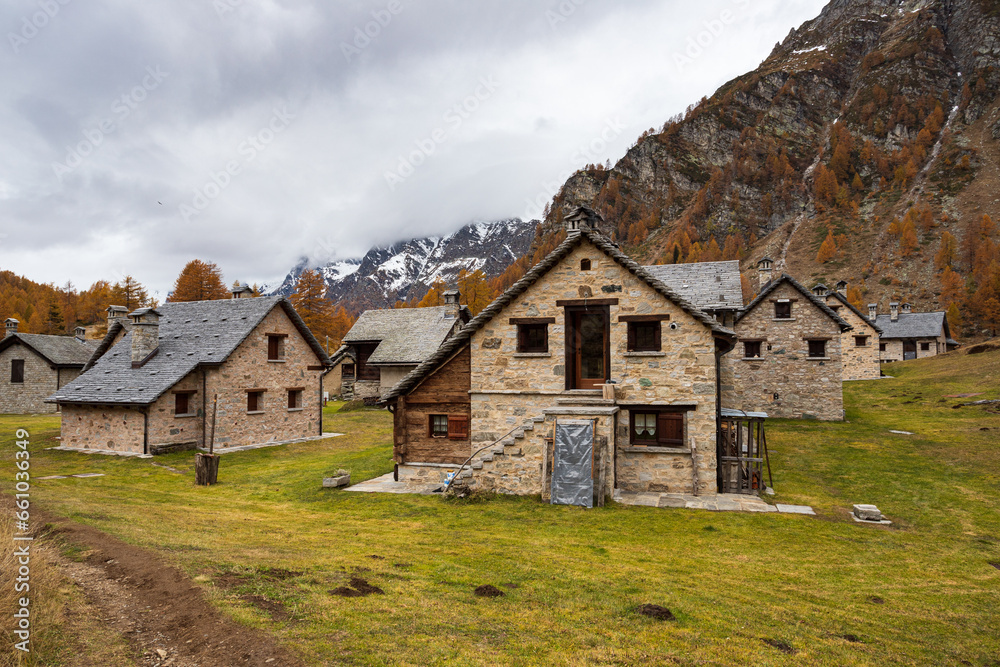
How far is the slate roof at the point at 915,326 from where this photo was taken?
216 ft

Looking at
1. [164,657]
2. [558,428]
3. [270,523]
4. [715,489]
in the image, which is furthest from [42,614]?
[715,489]

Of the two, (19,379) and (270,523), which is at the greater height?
(19,379)

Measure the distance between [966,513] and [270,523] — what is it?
19.1m

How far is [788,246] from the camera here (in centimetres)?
13162

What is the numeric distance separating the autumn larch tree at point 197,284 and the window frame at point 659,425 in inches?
2537

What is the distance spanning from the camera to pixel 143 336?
88.8ft

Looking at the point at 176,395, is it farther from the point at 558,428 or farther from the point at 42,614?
the point at 42,614

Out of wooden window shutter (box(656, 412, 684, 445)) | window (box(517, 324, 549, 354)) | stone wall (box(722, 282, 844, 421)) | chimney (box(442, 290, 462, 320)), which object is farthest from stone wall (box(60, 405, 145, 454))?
stone wall (box(722, 282, 844, 421))

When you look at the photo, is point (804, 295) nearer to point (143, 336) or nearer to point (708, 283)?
point (708, 283)

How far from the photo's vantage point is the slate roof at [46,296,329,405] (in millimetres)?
24891

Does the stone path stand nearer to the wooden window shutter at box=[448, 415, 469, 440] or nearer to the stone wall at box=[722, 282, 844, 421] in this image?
the wooden window shutter at box=[448, 415, 469, 440]

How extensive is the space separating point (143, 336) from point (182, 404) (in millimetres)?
4793

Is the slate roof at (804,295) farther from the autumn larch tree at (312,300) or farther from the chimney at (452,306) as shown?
the autumn larch tree at (312,300)

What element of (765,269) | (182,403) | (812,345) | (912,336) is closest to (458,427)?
(182,403)
